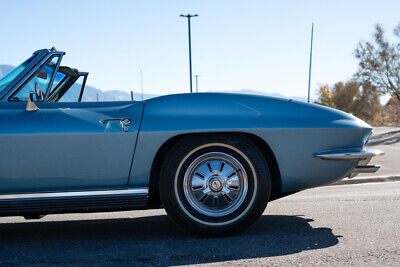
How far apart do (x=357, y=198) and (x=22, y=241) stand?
3807 millimetres

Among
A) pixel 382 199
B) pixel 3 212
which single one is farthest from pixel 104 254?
pixel 382 199

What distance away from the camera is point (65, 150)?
Answer: 358 centimetres

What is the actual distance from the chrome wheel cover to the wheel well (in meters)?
0.21

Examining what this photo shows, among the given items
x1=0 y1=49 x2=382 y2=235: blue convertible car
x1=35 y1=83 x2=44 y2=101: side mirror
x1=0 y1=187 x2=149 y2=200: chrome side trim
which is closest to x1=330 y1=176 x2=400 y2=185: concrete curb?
x1=0 y1=49 x2=382 y2=235: blue convertible car

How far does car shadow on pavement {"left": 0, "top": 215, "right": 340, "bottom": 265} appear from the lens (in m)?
3.17

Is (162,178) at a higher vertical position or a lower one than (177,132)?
lower

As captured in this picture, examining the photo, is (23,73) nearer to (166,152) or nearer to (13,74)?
(13,74)

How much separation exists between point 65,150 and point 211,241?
124 cm

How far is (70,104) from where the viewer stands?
3814mm

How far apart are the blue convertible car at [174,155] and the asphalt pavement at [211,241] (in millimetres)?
247

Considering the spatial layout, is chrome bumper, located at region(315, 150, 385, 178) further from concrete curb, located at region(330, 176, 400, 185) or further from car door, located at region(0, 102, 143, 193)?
concrete curb, located at region(330, 176, 400, 185)

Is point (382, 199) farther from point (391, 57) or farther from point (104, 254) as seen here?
point (391, 57)

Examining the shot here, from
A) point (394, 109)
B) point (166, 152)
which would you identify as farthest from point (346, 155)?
point (394, 109)

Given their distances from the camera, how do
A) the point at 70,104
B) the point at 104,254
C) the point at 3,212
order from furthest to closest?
the point at 70,104 → the point at 3,212 → the point at 104,254
